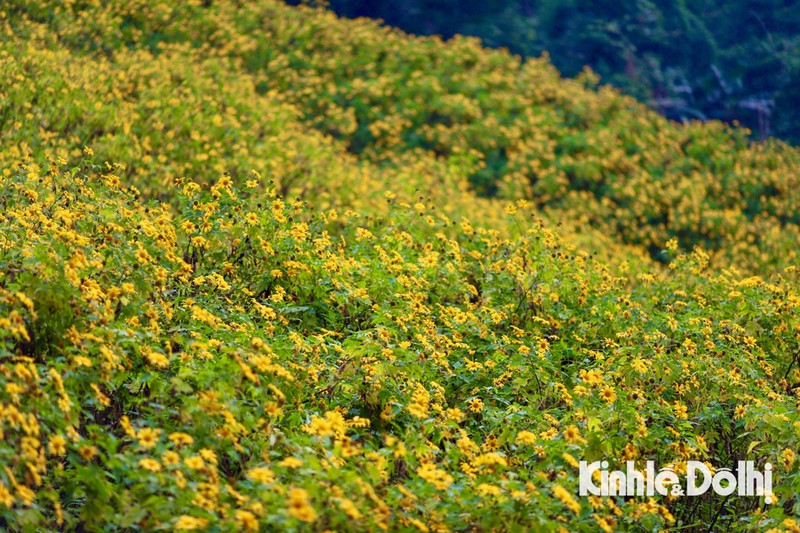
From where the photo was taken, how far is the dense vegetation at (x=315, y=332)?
3.64m

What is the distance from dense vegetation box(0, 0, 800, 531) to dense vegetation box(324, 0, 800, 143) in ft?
22.8

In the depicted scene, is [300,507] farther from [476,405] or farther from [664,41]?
[664,41]

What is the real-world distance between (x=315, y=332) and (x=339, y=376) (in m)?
0.94

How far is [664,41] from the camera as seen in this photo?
20.8 m

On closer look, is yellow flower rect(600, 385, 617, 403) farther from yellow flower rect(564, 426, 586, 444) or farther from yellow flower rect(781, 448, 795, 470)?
yellow flower rect(781, 448, 795, 470)

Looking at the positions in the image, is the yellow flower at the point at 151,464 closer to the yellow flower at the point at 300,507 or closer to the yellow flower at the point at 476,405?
the yellow flower at the point at 300,507

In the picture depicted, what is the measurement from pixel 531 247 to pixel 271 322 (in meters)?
2.98

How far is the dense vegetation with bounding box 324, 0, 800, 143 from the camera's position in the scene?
19.3 metres

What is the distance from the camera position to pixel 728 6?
2161 centimetres

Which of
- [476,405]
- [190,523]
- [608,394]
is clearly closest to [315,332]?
[476,405]

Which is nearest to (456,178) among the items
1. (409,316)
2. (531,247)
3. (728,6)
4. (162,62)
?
(162,62)

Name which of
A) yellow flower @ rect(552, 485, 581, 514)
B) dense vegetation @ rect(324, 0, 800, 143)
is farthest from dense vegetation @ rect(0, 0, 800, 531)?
dense vegetation @ rect(324, 0, 800, 143)

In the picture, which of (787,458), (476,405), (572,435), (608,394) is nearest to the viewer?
(572,435)

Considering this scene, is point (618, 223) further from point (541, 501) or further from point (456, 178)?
point (541, 501)
